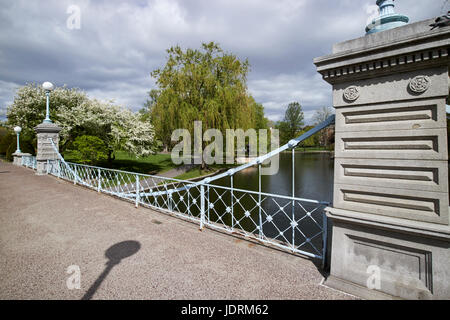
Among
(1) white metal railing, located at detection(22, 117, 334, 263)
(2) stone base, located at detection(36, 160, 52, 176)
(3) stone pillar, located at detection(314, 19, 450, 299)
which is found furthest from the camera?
(2) stone base, located at detection(36, 160, 52, 176)

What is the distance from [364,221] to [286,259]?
1.31 m

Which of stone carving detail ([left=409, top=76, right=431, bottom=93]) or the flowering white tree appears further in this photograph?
the flowering white tree

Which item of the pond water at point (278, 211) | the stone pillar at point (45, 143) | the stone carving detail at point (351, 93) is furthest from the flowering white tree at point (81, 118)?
the stone carving detail at point (351, 93)

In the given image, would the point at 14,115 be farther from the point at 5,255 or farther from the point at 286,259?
the point at 286,259

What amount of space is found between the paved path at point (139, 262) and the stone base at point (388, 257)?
268 millimetres

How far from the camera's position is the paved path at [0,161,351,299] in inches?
101

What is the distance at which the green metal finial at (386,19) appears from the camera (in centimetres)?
250

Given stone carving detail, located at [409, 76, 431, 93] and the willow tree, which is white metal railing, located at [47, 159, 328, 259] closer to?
stone carving detail, located at [409, 76, 431, 93]

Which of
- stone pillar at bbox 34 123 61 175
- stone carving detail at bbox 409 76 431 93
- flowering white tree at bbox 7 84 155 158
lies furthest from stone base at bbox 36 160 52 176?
stone carving detail at bbox 409 76 431 93

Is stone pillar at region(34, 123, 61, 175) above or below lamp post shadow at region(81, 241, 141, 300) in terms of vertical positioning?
above

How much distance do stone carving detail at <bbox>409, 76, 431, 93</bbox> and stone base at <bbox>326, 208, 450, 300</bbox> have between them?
4.35 ft

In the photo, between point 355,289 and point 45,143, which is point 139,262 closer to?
point 355,289

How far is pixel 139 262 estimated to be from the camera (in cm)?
318
